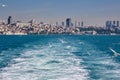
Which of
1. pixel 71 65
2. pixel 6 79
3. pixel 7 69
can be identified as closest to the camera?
pixel 6 79

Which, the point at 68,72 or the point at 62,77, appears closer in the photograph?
the point at 62,77

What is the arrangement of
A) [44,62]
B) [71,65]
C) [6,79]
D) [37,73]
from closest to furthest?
[6,79], [37,73], [71,65], [44,62]

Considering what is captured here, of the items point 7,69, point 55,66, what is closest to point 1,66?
point 7,69

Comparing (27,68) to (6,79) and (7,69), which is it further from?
(6,79)

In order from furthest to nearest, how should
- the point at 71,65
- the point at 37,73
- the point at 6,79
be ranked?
the point at 71,65, the point at 37,73, the point at 6,79

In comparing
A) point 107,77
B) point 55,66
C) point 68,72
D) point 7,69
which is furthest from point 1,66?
point 107,77

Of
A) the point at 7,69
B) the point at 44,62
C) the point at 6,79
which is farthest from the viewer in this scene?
the point at 44,62

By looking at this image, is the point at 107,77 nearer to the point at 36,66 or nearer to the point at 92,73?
the point at 92,73

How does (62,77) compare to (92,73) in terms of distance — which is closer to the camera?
(62,77)
